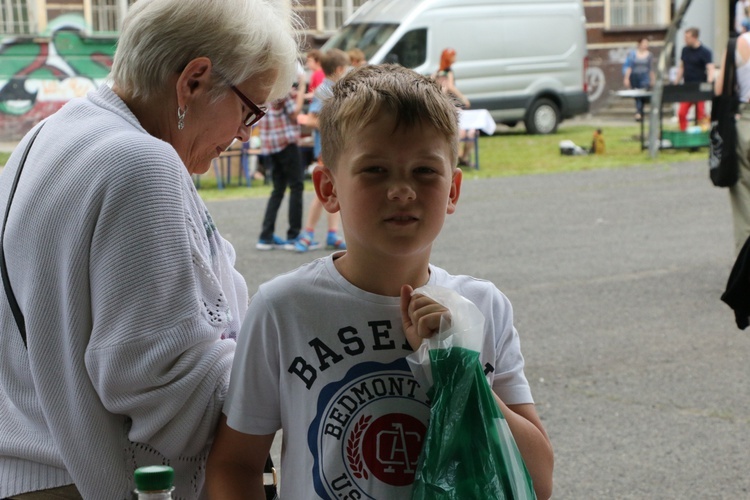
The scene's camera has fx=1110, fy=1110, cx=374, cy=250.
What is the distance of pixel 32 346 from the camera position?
1.91 metres

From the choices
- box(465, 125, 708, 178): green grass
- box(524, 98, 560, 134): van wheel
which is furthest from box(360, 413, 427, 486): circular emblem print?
box(524, 98, 560, 134): van wheel

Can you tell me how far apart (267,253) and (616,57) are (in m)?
24.6

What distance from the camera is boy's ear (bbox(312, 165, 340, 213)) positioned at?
2055mm

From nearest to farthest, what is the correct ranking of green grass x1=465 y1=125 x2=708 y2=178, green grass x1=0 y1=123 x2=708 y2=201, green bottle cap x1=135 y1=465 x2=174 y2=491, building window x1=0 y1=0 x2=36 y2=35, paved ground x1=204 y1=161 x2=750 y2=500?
green bottle cap x1=135 y1=465 x2=174 y2=491
paved ground x1=204 y1=161 x2=750 y2=500
green grass x1=0 y1=123 x2=708 y2=201
green grass x1=465 y1=125 x2=708 y2=178
building window x1=0 y1=0 x2=36 y2=35

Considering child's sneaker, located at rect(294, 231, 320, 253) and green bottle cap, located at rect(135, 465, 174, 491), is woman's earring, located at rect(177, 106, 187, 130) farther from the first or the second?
child's sneaker, located at rect(294, 231, 320, 253)

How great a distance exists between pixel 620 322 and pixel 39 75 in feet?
52.6

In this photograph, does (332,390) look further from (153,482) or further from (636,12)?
(636,12)

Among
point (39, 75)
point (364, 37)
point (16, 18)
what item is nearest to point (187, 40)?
point (39, 75)

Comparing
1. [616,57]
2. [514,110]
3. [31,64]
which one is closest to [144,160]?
[31,64]

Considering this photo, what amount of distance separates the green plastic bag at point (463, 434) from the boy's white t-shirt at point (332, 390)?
9 centimetres

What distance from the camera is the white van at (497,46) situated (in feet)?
72.4

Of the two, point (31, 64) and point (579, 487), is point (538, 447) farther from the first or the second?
point (31, 64)

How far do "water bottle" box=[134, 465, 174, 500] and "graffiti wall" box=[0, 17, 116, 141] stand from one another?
19.7 meters

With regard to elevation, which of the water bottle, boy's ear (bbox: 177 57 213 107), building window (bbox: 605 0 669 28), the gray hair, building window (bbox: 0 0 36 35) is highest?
the gray hair
